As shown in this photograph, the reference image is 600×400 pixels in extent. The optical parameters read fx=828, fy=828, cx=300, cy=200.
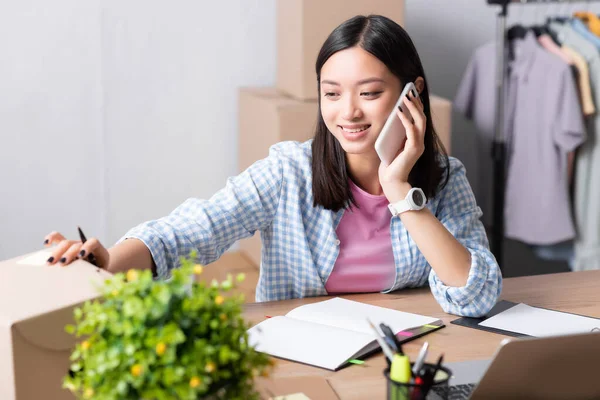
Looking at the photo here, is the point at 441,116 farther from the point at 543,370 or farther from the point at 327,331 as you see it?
the point at 543,370

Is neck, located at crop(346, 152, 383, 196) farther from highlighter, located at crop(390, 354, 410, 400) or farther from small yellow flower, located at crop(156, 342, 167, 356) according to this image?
small yellow flower, located at crop(156, 342, 167, 356)

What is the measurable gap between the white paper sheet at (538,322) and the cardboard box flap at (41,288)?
70 centimetres

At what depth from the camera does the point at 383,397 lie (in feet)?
3.73

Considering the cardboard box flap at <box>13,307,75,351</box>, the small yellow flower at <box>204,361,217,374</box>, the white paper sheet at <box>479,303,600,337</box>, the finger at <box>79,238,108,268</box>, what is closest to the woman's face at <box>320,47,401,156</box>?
the white paper sheet at <box>479,303,600,337</box>

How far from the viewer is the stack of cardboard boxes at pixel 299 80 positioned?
2861 mm

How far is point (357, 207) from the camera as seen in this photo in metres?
1.71

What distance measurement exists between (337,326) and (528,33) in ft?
6.85

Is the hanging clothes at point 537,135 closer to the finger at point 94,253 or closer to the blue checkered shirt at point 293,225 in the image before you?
the blue checkered shirt at point 293,225

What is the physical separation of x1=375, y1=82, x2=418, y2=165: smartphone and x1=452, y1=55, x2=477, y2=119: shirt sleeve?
1.74m

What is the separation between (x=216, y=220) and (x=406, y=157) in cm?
39

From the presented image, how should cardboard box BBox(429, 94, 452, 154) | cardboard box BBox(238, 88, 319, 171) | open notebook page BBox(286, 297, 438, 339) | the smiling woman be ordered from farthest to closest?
1. cardboard box BBox(429, 94, 452, 154)
2. cardboard box BBox(238, 88, 319, 171)
3. the smiling woman
4. open notebook page BBox(286, 297, 438, 339)

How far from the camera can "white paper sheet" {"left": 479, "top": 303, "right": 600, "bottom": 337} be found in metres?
1.41

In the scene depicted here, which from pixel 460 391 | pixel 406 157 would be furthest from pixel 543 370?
pixel 406 157

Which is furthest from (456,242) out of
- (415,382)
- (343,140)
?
(415,382)
